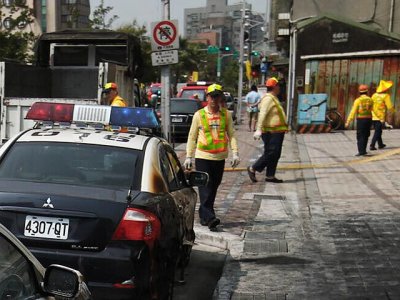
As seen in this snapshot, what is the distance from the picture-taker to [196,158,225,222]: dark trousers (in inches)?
279

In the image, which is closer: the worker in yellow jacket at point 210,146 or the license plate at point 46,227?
Answer: the license plate at point 46,227

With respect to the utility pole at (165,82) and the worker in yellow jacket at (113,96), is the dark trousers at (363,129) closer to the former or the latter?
the utility pole at (165,82)

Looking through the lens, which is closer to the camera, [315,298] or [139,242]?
[139,242]

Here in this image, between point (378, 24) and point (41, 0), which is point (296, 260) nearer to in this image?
point (378, 24)

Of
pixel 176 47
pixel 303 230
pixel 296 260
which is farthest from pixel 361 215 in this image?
pixel 176 47

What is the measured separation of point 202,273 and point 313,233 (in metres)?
1.79

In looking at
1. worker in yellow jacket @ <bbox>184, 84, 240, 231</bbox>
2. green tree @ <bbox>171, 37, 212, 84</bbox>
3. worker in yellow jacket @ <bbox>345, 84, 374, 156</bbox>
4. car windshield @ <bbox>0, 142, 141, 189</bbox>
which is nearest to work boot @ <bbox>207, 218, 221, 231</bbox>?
worker in yellow jacket @ <bbox>184, 84, 240, 231</bbox>

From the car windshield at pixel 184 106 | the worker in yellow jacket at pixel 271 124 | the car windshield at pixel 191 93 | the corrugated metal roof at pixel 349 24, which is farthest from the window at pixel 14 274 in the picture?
the car windshield at pixel 191 93

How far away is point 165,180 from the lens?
15.2 ft

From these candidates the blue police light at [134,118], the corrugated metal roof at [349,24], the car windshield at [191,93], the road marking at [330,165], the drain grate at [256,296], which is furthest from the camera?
the car windshield at [191,93]

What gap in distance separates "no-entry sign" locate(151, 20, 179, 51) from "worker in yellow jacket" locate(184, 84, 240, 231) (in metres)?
2.30

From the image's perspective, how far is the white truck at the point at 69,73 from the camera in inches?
425

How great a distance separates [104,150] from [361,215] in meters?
4.51

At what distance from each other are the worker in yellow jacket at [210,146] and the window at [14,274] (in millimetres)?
4678
